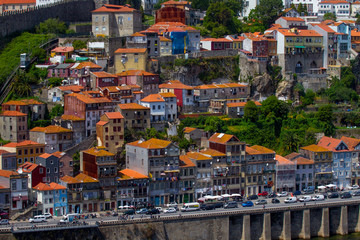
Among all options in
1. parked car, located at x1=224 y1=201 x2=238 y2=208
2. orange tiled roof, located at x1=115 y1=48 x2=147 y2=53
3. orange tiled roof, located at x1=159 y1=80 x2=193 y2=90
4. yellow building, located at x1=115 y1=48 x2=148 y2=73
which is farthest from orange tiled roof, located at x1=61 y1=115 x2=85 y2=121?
parked car, located at x1=224 y1=201 x2=238 y2=208

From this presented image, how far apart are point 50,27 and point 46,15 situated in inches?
210

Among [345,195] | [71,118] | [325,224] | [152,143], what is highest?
[71,118]

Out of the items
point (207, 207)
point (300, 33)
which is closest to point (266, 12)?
point (300, 33)

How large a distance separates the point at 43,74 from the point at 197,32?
2532 cm

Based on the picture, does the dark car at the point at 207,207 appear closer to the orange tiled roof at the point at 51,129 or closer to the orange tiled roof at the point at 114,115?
the orange tiled roof at the point at 114,115

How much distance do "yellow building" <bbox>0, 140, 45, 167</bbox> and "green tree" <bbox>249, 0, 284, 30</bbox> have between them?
60.9 metres

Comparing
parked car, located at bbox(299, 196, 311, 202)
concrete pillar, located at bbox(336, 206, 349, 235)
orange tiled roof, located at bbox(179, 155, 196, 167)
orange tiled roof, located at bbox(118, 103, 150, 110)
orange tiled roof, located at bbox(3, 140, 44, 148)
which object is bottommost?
concrete pillar, located at bbox(336, 206, 349, 235)

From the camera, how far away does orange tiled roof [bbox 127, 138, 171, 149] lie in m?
104

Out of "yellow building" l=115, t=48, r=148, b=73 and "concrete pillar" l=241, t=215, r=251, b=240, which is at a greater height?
"yellow building" l=115, t=48, r=148, b=73

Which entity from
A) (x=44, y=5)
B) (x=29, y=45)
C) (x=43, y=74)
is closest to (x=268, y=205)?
(x=43, y=74)

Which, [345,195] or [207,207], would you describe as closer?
[207,207]

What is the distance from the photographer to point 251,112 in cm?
12212

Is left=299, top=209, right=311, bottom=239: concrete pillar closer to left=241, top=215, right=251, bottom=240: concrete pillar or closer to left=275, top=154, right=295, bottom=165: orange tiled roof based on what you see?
left=241, top=215, right=251, bottom=240: concrete pillar

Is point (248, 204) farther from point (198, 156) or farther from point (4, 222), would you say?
point (4, 222)
